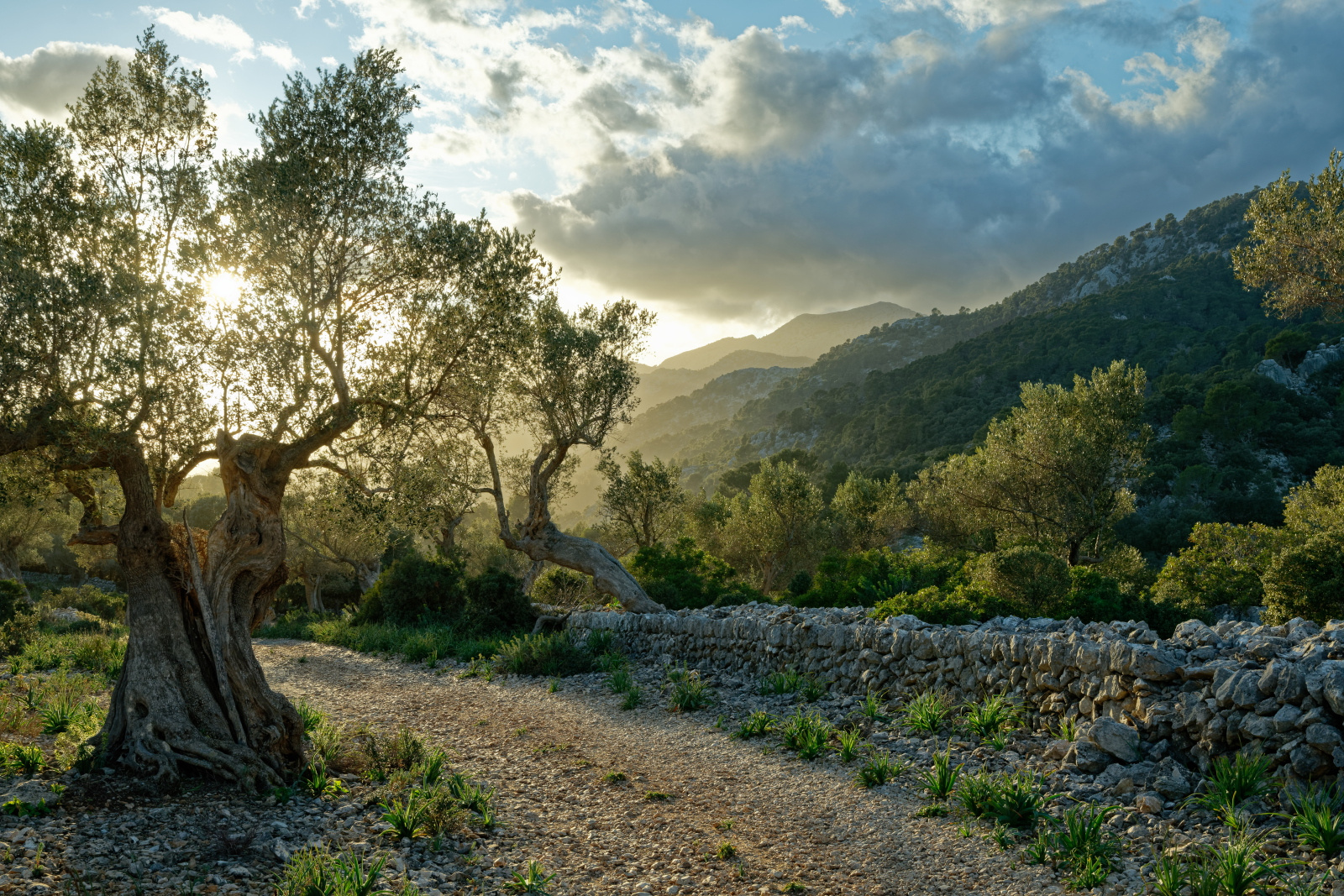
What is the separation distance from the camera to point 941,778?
7.70 m

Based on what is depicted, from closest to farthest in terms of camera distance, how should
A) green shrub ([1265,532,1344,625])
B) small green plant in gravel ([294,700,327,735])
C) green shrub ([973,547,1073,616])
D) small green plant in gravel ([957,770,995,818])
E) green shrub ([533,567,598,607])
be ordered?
small green plant in gravel ([957,770,995,818]) < small green plant in gravel ([294,700,327,735]) < green shrub ([1265,532,1344,625]) < green shrub ([973,547,1073,616]) < green shrub ([533,567,598,607])

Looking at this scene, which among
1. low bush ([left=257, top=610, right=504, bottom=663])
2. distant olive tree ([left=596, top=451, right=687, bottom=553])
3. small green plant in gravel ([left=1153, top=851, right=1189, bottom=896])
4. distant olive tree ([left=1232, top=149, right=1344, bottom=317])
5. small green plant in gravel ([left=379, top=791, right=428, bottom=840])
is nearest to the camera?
small green plant in gravel ([left=1153, top=851, right=1189, bottom=896])

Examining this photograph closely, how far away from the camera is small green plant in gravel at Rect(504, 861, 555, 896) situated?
5902 mm

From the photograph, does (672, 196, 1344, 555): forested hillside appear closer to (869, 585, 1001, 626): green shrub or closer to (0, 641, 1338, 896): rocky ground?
(869, 585, 1001, 626): green shrub

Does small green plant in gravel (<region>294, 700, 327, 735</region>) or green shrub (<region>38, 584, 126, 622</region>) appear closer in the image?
small green plant in gravel (<region>294, 700, 327, 735</region>)

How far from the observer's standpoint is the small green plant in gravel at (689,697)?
12648mm

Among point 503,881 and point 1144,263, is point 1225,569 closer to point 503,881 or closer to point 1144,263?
point 503,881

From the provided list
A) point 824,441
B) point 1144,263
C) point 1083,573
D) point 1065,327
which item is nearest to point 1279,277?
point 1083,573

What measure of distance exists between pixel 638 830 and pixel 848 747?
326cm

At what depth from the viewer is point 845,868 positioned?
6277mm

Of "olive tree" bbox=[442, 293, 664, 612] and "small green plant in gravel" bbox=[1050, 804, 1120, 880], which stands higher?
"olive tree" bbox=[442, 293, 664, 612]

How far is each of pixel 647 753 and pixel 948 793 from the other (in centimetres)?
417

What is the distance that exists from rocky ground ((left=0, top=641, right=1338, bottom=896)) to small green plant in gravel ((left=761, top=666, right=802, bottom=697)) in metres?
2.68

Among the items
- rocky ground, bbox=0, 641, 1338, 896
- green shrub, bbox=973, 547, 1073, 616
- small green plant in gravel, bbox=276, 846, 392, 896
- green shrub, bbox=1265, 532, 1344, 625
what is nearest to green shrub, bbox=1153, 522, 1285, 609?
green shrub, bbox=1265, 532, 1344, 625
